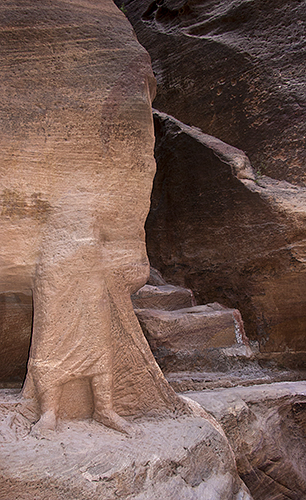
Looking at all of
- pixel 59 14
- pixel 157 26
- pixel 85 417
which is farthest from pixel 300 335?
pixel 157 26

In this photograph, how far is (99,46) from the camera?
3.34 m

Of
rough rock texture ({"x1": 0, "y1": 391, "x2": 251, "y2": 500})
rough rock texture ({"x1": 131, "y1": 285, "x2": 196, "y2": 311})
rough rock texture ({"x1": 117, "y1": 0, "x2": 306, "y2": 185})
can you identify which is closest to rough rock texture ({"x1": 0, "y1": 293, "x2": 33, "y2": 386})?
rough rock texture ({"x1": 0, "y1": 391, "x2": 251, "y2": 500})

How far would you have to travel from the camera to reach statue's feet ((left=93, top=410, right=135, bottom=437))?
8.64 ft

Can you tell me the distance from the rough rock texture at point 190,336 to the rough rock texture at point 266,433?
55cm

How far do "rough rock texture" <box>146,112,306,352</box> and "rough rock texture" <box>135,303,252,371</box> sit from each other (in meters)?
0.77

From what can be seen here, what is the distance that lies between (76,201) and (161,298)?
245 cm

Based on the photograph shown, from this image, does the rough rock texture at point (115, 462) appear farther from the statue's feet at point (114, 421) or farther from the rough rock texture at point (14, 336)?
the rough rock texture at point (14, 336)

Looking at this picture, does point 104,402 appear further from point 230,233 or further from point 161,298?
point 230,233

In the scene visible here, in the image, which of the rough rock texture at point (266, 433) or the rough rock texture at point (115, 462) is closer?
the rough rock texture at point (115, 462)

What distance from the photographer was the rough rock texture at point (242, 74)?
219 inches

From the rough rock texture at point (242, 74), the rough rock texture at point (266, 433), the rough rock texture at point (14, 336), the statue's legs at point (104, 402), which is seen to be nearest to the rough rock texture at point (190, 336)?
the rough rock texture at point (266, 433)

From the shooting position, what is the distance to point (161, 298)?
16.6 ft

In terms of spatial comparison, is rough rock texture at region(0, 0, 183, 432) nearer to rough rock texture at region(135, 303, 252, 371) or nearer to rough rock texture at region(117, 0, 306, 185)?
rough rock texture at region(135, 303, 252, 371)

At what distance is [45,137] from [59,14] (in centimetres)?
120
